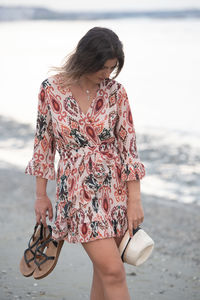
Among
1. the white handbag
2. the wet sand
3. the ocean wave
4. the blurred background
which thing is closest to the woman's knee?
the white handbag

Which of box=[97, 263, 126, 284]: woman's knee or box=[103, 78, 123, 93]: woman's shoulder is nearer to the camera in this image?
box=[97, 263, 126, 284]: woman's knee

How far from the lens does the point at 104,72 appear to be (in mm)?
2959

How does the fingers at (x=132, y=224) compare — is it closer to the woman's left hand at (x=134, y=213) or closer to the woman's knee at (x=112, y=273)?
the woman's left hand at (x=134, y=213)

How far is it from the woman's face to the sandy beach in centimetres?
186

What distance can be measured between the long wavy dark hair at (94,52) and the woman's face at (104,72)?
0.07 feet

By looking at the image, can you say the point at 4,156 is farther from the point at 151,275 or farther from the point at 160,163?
the point at 151,275

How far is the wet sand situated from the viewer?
4.32m

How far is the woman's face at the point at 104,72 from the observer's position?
9.62 feet

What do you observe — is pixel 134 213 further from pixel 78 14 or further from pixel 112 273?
pixel 78 14

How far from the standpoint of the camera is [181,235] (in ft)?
18.6

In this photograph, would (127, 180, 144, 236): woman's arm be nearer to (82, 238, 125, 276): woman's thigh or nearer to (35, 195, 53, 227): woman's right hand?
(82, 238, 125, 276): woman's thigh

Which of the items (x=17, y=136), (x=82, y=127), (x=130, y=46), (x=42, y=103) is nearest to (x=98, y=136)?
(x=82, y=127)

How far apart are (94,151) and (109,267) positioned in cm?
59

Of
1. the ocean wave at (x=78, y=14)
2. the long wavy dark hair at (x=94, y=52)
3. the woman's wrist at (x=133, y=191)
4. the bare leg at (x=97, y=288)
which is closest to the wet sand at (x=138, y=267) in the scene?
the bare leg at (x=97, y=288)
